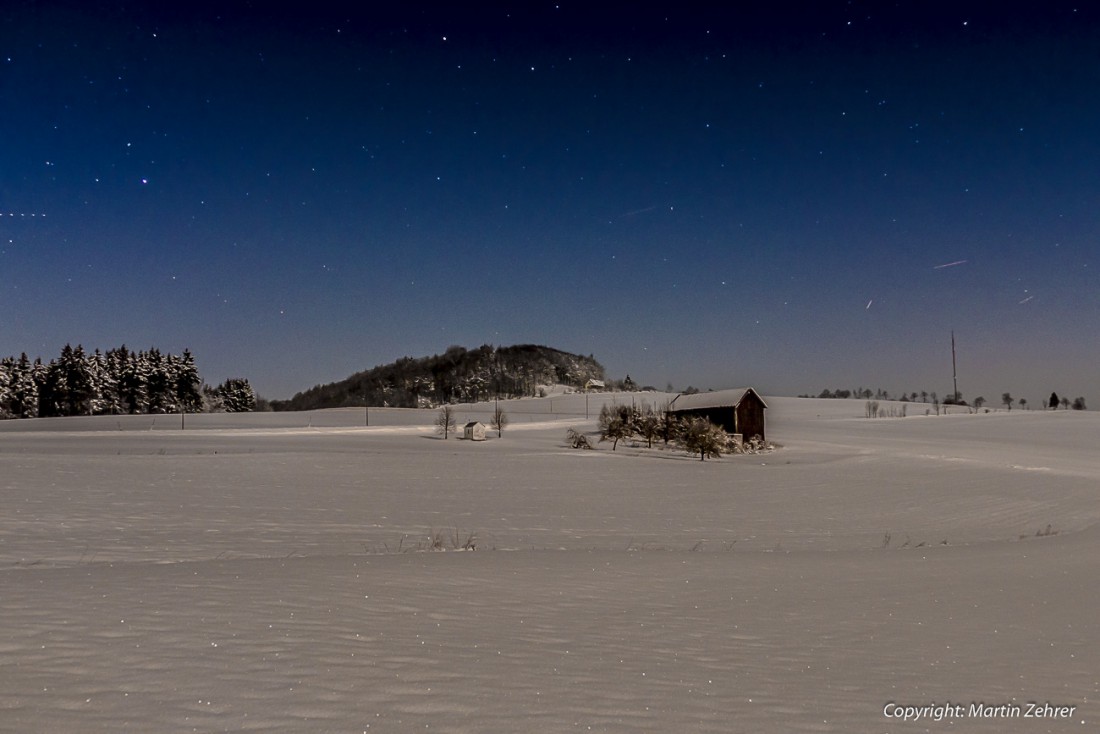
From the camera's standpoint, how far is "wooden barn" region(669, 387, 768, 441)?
61031 millimetres

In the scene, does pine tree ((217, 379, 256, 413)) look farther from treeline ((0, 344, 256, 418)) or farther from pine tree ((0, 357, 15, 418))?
pine tree ((0, 357, 15, 418))

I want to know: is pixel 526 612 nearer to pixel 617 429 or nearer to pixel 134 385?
pixel 617 429

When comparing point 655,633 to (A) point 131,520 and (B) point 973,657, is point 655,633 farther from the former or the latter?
(A) point 131,520

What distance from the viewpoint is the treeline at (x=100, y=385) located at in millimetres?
94812

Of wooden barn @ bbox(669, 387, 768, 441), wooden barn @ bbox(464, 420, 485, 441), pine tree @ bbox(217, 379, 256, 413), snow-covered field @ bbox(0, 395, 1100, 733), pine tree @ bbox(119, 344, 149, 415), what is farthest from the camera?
pine tree @ bbox(217, 379, 256, 413)

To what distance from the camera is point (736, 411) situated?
6109cm

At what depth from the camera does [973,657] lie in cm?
714

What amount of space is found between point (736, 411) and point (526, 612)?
5488 centimetres

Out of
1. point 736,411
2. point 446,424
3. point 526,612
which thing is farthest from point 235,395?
point 526,612

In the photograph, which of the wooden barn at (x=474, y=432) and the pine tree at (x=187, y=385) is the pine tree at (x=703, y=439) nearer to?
the wooden barn at (x=474, y=432)

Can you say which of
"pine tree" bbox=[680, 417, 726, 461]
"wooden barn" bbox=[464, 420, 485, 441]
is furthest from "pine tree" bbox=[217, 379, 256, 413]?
"pine tree" bbox=[680, 417, 726, 461]

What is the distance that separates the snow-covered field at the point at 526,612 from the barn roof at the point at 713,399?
34859 millimetres

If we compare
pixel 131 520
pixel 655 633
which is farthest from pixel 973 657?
pixel 131 520

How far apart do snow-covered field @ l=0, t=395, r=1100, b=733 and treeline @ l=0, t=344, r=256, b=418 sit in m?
82.5
